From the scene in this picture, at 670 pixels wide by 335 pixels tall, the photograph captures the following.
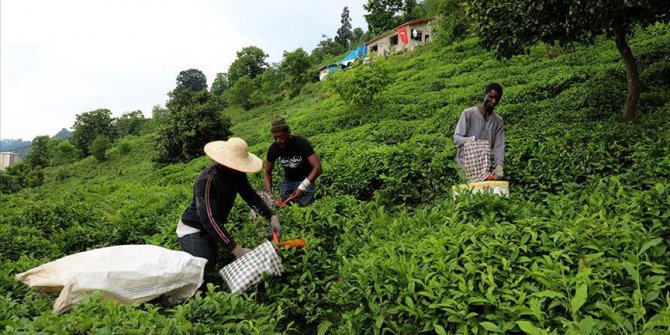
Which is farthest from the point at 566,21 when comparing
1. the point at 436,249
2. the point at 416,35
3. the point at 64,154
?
the point at 64,154

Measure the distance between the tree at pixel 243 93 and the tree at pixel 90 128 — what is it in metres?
21.5

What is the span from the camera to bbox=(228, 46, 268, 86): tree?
59719mm

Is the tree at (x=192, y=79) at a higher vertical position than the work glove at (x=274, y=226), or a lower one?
higher

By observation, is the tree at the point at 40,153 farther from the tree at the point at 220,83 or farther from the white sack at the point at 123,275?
the white sack at the point at 123,275

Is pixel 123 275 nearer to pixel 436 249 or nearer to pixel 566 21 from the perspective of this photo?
pixel 436 249

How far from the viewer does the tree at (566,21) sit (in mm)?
6469

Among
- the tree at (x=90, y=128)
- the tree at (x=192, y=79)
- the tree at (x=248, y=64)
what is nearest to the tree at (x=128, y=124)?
the tree at (x=90, y=128)

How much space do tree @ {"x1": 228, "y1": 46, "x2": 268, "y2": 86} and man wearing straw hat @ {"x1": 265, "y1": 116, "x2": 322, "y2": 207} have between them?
5620 centimetres

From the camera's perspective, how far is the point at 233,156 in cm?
364

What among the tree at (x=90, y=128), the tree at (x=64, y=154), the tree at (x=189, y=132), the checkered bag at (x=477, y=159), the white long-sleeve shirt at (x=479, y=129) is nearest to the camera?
the checkered bag at (x=477, y=159)

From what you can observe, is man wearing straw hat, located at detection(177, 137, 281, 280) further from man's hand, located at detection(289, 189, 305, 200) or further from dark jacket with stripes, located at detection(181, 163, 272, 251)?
man's hand, located at detection(289, 189, 305, 200)

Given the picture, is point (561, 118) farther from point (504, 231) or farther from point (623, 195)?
point (504, 231)

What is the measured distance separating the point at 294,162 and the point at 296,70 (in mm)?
40369

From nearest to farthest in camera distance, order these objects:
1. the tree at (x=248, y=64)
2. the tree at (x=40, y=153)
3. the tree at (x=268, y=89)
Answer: the tree at (x=268, y=89) < the tree at (x=40, y=153) < the tree at (x=248, y=64)
